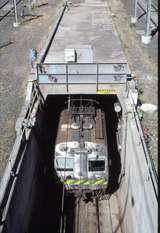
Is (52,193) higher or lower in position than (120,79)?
lower

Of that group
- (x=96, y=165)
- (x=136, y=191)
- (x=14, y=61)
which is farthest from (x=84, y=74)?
(x=136, y=191)

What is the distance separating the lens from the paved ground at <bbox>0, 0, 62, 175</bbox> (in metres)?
20.8

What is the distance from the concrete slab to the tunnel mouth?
315 cm

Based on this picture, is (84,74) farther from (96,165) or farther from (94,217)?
(94,217)

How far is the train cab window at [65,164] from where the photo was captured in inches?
794

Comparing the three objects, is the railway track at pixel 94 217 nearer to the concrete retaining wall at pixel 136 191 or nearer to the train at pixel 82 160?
the concrete retaining wall at pixel 136 191

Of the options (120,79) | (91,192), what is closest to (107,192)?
(91,192)

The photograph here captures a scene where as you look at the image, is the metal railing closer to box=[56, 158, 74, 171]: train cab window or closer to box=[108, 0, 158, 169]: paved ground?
box=[108, 0, 158, 169]: paved ground

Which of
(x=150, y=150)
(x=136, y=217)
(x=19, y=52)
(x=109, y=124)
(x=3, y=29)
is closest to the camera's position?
(x=136, y=217)

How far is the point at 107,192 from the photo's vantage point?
23.3 metres

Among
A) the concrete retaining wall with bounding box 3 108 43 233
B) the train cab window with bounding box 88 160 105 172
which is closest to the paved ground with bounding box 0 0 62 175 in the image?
the concrete retaining wall with bounding box 3 108 43 233

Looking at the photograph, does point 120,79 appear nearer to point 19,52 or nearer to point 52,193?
point 52,193

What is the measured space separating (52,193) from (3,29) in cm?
2096

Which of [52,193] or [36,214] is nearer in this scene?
[36,214]
